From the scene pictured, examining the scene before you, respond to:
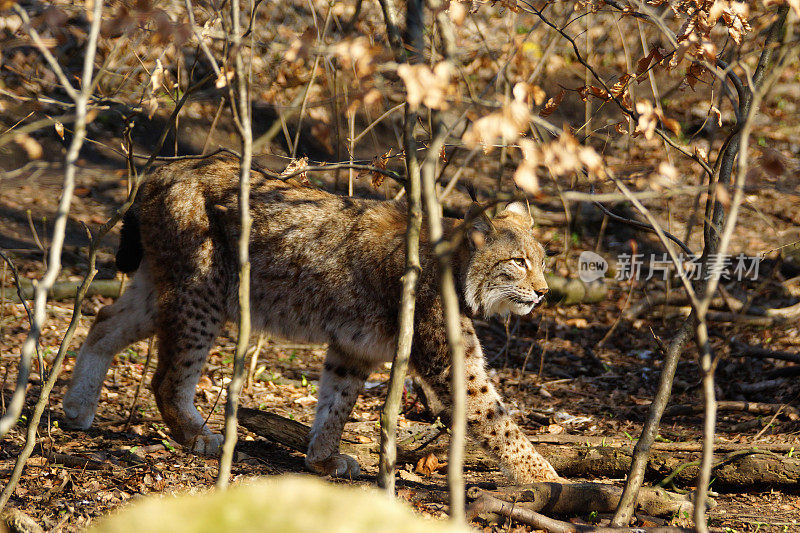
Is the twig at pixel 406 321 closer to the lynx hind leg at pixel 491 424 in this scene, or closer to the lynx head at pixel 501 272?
the lynx hind leg at pixel 491 424

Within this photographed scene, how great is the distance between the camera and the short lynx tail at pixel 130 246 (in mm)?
5777

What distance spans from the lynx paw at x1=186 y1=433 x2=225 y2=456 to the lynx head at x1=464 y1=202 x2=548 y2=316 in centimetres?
192

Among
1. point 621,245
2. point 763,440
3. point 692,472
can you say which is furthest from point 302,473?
point 621,245

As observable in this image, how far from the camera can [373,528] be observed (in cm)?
155

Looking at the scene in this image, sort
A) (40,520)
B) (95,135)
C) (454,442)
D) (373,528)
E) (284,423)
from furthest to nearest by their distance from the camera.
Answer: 1. (95,135)
2. (284,423)
3. (40,520)
4. (454,442)
5. (373,528)

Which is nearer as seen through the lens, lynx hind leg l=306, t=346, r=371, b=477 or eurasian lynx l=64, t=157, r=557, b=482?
lynx hind leg l=306, t=346, r=371, b=477

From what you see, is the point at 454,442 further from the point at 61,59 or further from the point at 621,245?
the point at 61,59

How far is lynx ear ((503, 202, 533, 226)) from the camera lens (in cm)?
591

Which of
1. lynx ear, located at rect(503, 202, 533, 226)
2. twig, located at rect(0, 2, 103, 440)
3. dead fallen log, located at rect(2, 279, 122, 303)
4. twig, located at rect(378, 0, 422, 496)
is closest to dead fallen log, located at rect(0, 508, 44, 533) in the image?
twig, located at rect(0, 2, 103, 440)

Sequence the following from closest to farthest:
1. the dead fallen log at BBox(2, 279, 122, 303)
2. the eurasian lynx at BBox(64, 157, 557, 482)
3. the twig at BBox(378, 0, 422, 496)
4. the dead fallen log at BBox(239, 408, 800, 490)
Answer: the twig at BBox(378, 0, 422, 496)
the dead fallen log at BBox(239, 408, 800, 490)
the eurasian lynx at BBox(64, 157, 557, 482)
the dead fallen log at BBox(2, 279, 122, 303)

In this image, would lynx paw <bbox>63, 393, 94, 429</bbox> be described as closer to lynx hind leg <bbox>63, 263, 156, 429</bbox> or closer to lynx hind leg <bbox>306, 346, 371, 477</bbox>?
lynx hind leg <bbox>63, 263, 156, 429</bbox>

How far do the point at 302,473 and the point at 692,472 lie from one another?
234 cm

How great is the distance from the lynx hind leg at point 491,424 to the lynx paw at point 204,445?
146 centimetres

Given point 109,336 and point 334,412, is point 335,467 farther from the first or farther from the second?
point 109,336
